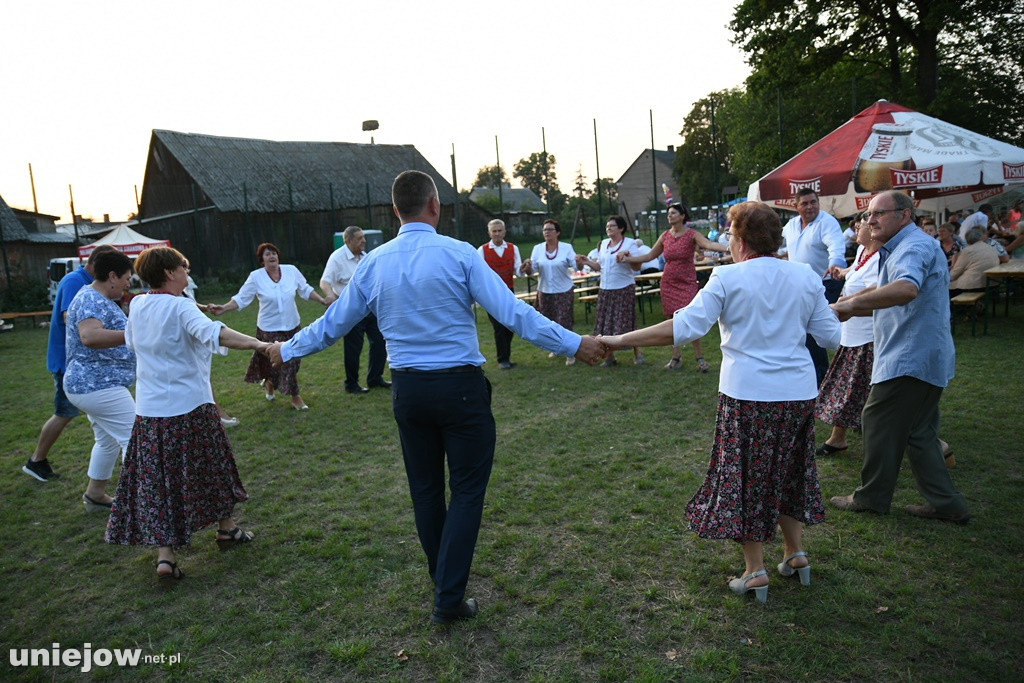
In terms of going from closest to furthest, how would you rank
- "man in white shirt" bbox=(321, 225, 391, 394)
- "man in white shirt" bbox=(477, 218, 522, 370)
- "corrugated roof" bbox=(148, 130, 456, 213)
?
1. "man in white shirt" bbox=(321, 225, 391, 394)
2. "man in white shirt" bbox=(477, 218, 522, 370)
3. "corrugated roof" bbox=(148, 130, 456, 213)

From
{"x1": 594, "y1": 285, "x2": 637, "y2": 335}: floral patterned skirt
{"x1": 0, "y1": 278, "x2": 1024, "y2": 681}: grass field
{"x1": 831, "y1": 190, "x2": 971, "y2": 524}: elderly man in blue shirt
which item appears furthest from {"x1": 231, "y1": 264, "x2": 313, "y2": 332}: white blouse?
{"x1": 831, "y1": 190, "x2": 971, "y2": 524}: elderly man in blue shirt

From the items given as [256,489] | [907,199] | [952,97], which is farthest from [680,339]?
[952,97]

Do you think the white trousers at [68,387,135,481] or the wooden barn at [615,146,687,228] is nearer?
the white trousers at [68,387,135,481]

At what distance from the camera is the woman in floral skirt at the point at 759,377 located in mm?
3158

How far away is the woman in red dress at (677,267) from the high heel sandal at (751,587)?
16.8ft

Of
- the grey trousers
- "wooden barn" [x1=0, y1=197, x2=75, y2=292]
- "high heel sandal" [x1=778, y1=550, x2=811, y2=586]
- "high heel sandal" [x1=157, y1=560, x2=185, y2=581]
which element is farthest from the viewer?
"wooden barn" [x1=0, y1=197, x2=75, y2=292]

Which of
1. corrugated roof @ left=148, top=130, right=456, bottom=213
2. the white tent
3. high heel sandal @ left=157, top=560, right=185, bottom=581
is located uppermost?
corrugated roof @ left=148, top=130, right=456, bottom=213

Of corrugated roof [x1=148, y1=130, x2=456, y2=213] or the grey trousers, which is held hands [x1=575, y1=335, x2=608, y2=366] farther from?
corrugated roof [x1=148, y1=130, x2=456, y2=213]

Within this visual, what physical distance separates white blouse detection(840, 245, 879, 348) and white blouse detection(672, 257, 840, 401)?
5.29ft

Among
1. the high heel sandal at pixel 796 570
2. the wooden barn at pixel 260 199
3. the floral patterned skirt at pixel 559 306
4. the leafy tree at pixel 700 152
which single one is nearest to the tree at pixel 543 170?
the wooden barn at pixel 260 199

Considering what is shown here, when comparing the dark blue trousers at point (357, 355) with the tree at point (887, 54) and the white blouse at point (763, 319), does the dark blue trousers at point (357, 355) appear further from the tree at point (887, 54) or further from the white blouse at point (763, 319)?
the tree at point (887, 54)

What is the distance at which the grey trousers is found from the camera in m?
4.02

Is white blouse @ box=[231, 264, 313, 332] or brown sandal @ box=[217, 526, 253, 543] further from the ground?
white blouse @ box=[231, 264, 313, 332]

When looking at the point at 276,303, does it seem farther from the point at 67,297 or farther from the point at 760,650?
the point at 760,650
